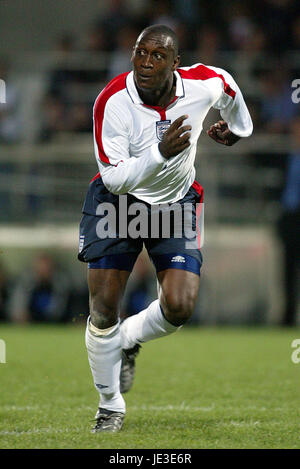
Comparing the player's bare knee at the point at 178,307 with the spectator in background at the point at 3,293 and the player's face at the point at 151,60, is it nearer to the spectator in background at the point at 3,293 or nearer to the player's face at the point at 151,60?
the player's face at the point at 151,60

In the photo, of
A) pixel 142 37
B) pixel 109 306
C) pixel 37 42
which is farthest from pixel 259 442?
pixel 37 42

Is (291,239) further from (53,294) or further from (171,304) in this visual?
(171,304)

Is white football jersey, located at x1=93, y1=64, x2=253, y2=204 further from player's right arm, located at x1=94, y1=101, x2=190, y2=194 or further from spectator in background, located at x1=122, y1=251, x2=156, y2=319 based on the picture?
spectator in background, located at x1=122, y1=251, x2=156, y2=319

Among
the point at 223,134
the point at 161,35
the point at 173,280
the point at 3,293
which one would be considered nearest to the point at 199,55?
the point at 3,293

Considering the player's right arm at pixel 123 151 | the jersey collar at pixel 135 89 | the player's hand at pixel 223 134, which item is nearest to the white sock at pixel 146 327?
the player's right arm at pixel 123 151

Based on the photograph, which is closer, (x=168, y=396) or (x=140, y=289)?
(x=168, y=396)

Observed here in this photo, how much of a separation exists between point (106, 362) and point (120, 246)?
24.9 inches

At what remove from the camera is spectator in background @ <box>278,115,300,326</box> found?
11102 mm

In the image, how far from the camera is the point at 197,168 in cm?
1180

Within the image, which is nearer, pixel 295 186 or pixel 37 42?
pixel 295 186

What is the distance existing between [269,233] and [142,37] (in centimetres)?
735

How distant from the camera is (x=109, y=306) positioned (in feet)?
15.1

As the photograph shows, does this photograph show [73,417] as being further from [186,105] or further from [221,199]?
[221,199]

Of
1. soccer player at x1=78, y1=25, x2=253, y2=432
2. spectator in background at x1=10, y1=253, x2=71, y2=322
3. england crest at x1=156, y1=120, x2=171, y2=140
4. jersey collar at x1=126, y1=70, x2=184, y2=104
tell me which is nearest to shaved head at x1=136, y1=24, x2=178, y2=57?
soccer player at x1=78, y1=25, x2=253, y2=432
